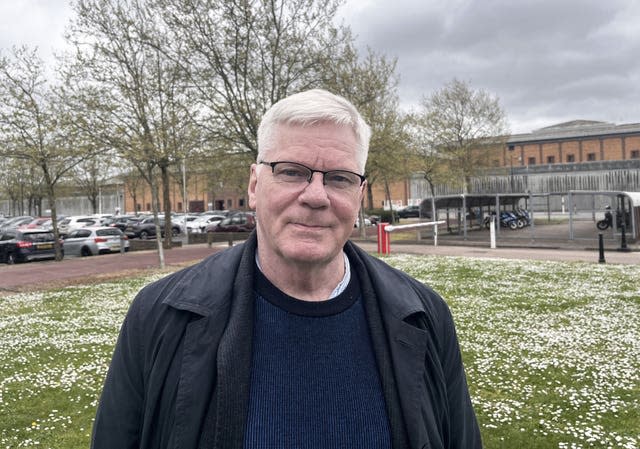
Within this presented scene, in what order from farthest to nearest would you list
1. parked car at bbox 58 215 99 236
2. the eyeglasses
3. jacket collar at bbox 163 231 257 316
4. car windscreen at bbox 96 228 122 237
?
parked car at bbox 58 215 99 236 → car windscreen at bbox 96 228 122 237 → the eyeglasses → jacket collar at bbox 163 231 257 316

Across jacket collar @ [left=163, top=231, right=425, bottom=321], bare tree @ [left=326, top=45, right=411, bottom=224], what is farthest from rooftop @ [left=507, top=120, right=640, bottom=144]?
jacket collar @ [left=163, top=231, right=425, bottom=321]

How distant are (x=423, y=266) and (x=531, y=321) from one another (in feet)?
27.7

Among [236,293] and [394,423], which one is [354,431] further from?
[236,293]

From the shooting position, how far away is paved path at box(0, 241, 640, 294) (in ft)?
54.5

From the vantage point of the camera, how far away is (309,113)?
1.93 m

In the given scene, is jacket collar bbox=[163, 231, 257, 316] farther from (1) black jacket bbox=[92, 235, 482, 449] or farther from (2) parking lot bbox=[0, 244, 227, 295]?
(2) parking lot bbox=[0, 244, 227, 295]

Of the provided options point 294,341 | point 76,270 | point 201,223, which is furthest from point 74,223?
point 294,341

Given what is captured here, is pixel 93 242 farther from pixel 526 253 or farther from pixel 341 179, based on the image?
pixel 341 179

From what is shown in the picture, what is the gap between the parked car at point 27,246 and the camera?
23.4 m

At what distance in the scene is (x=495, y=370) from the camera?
6281 millimetres

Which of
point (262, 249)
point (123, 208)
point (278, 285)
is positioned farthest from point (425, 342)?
point (123, 208)

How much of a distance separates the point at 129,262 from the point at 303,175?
21.1 m

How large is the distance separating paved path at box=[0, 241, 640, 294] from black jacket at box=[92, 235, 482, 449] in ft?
49.5

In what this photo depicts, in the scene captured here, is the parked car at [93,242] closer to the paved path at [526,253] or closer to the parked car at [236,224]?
the parked car at [236,224]
